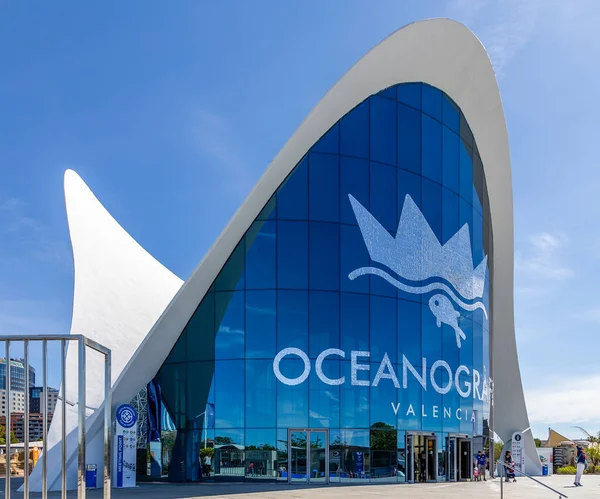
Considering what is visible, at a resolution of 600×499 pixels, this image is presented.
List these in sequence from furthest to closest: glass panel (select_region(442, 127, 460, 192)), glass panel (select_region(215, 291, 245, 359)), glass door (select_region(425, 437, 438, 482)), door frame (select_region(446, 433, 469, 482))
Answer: glass panel (select_region(442, 127, 460, 192)) < door frame (select_region(446, 433, 469, 482)) < glass door (select_region(425, 437, 438, 482)) < glass panel (select_region(215, 291, 245, 359))

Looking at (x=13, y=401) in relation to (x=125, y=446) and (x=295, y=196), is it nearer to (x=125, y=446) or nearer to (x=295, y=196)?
(x=125, y=446)

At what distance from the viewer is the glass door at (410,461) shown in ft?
71.2

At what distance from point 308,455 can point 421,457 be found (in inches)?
159

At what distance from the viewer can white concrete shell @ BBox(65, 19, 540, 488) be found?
21109mm

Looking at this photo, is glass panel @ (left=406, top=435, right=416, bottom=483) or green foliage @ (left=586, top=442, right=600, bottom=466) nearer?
glass panel @ (left=406, top=435, right=416, bottom=483)

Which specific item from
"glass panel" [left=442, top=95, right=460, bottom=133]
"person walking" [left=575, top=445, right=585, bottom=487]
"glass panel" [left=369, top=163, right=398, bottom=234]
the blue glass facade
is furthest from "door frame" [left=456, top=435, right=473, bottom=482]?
"glass panel" [left=442, top=95, right=460, bottom=133]

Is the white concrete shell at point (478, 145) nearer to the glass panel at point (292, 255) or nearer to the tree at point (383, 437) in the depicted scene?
the glass panel at point (292, 255)

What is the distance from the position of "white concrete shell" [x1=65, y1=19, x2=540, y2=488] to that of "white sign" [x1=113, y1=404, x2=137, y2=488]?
0.75 meters

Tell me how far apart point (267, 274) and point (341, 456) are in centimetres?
568

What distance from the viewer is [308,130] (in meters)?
21.6

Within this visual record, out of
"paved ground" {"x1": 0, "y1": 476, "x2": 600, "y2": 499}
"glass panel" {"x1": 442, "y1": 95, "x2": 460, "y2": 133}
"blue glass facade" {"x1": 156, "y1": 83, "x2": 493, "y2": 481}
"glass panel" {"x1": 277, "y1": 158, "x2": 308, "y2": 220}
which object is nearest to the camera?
"paved ground" {"x1": 0, "y1": 476, "x2": 600, "y2": 499}

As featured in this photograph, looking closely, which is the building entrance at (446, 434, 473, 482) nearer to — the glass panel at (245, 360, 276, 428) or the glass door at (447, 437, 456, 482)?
the glass door at (447, 437, 456, 482)

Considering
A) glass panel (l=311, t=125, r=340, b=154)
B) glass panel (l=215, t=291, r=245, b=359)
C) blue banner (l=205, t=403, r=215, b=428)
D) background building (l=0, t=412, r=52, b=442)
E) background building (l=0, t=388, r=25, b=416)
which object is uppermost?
glass panel (l=311, t=125, r=340, b=154)

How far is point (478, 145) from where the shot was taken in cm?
2880
